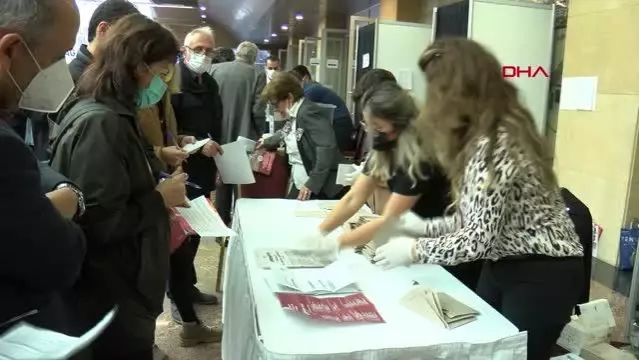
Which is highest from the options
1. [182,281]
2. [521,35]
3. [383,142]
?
[521,35]

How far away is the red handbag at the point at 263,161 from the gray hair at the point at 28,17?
7.89ft

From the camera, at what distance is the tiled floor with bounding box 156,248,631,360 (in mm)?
2367

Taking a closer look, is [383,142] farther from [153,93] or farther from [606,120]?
[606,120]

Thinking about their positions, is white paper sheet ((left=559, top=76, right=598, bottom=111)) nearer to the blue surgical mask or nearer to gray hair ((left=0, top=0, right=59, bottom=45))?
the blue surgical mask

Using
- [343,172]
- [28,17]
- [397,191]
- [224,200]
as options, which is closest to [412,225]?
[397,191]

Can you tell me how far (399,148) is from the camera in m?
1.73

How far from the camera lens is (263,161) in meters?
3.20

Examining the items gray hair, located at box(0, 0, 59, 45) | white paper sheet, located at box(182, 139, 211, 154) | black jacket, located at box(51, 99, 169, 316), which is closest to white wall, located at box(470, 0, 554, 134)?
white paper sheet, located at box(182, 139, 211, 154)

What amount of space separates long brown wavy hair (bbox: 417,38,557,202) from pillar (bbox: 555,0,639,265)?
219 cm

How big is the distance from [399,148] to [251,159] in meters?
1.66

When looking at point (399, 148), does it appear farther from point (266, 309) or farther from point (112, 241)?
point (112, 241)

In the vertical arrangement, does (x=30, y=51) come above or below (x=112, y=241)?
above

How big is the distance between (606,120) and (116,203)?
300 cm

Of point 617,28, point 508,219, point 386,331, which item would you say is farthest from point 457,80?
point 617,28
